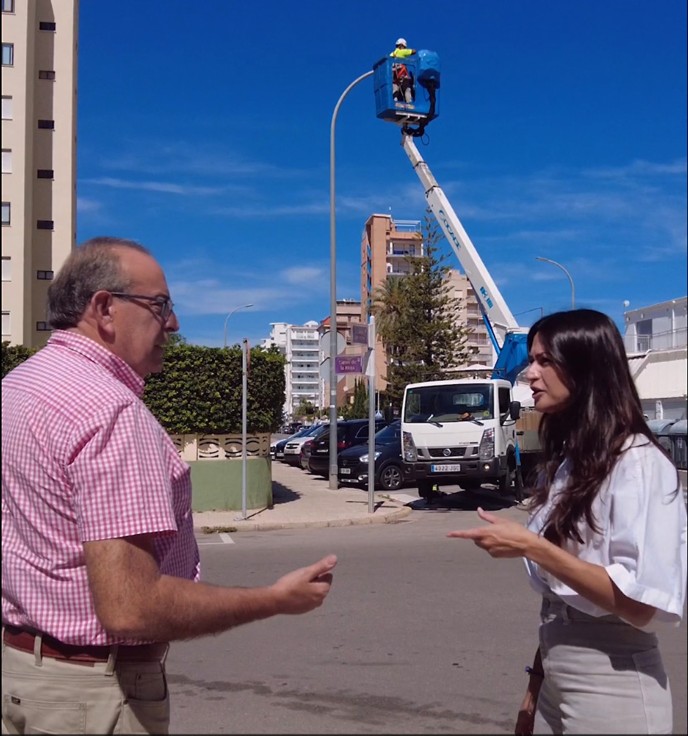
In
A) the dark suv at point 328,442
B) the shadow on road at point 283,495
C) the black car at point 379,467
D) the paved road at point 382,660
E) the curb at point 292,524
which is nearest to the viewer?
the paved road at point 382,660

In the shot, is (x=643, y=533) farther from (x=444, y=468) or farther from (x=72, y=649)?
(x=444, y=468)

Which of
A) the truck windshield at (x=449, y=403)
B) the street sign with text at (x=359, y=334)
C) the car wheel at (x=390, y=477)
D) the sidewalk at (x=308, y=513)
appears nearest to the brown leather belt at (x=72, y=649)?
the sidewalk at (x=308, y=513)

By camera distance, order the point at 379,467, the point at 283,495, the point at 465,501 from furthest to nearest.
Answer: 1. the point at 379,467
2. the point at 283,495
3. the point at 465,501

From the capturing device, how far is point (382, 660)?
5.27m

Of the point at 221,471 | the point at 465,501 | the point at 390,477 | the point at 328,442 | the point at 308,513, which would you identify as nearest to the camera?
the point at 308,513

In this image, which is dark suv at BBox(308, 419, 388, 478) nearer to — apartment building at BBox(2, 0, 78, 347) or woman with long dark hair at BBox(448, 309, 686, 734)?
apartment building at BBox(2, 0, 78, 347)

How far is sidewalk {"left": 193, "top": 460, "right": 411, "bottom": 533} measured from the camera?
1259cm

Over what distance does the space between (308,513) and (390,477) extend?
16.9ft

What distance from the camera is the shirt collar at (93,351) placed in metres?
1.81

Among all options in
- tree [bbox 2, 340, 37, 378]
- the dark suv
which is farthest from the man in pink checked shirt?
the dark suv

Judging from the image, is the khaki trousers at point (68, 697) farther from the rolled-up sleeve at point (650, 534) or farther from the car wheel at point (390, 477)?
the car wheel at point (390, 477)

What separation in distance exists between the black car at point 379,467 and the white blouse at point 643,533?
1671 cm

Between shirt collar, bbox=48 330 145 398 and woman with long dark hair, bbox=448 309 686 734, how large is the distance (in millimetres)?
819

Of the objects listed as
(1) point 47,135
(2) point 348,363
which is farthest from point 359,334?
(1) point 47,135
